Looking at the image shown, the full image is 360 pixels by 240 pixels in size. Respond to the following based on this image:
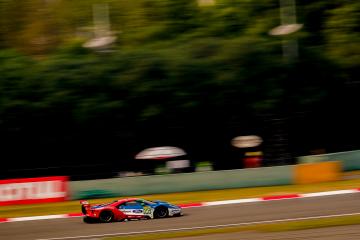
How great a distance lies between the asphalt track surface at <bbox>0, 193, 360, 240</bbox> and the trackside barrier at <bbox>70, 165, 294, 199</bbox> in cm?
495

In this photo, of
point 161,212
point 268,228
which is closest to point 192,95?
point 161,212

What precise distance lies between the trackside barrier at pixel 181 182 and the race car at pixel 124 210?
7206mm

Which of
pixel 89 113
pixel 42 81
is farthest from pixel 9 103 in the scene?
pixel 89 113

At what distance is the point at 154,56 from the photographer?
3309 cm

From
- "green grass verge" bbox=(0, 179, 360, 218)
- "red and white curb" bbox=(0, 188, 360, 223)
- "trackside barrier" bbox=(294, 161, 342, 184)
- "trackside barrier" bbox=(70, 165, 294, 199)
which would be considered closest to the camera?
"red and white curb" bbox=(0, 188, 360, 223)

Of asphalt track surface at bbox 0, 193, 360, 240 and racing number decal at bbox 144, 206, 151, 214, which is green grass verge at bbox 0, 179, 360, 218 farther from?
racing number decal at bbox 144, 206, 151, 214

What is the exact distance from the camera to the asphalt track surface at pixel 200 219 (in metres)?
15.7

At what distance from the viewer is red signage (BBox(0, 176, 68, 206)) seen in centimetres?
2377

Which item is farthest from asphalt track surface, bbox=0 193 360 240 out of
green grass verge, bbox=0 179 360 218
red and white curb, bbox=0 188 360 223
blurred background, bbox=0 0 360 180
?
blurred background, bbox=0 0 360 180

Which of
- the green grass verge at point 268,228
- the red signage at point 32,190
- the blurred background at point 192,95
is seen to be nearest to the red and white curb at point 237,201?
the red signage at point 32,190

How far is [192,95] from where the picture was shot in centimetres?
3219

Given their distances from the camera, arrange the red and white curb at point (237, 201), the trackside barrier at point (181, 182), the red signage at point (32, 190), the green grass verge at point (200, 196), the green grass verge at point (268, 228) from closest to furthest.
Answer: the green grass verge at point (268, 228), the red and white curb at point (237, 201), the green grass verge at point (200, 196), the red signage at point (32, 190), the trackside barrier at point (181, 182)

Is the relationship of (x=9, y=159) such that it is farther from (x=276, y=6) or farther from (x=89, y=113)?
(x=276, y=6)

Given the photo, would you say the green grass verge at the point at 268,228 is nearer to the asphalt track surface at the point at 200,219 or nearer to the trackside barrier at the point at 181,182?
the asphalt track surface at the point at 200,219
